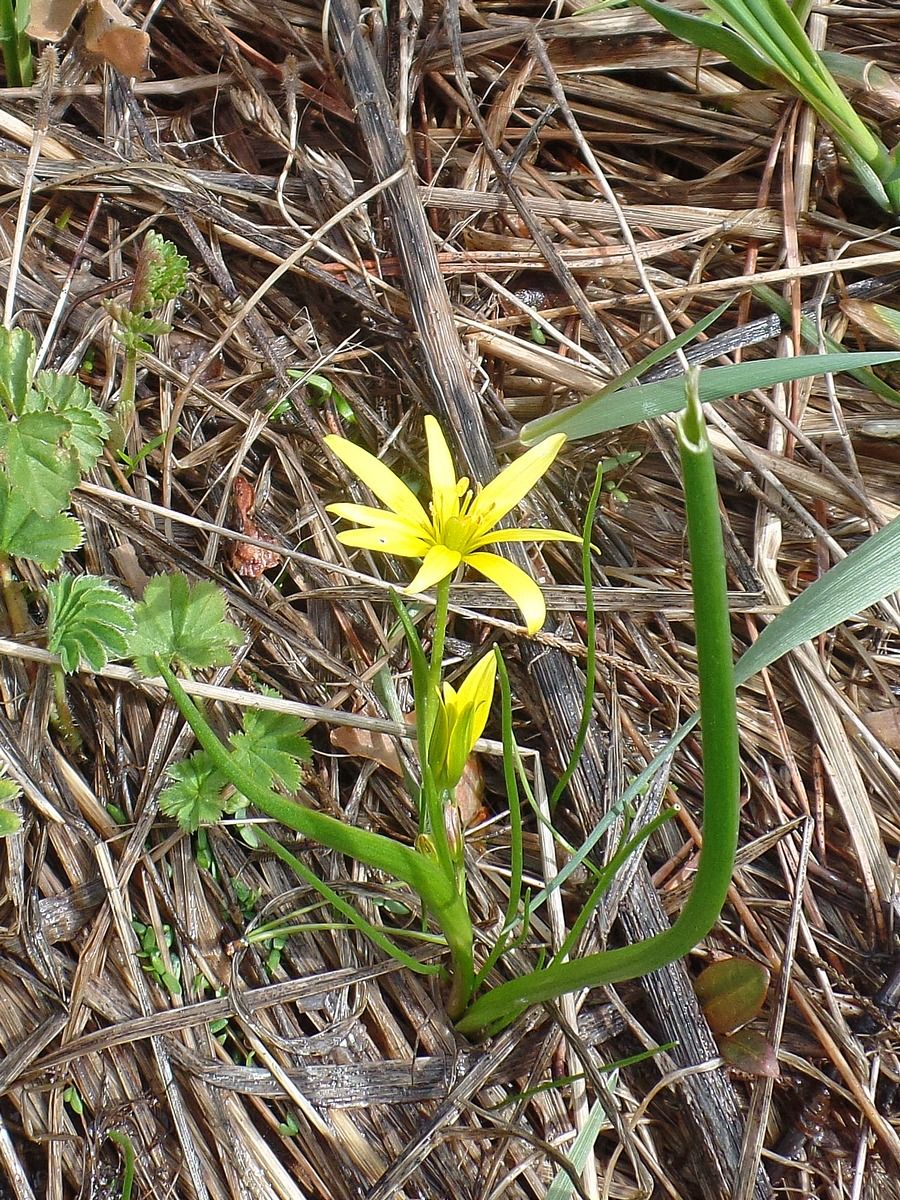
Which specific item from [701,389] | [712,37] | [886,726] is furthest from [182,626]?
[712,37]

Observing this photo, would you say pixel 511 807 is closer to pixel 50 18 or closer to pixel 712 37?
pixel 712 37

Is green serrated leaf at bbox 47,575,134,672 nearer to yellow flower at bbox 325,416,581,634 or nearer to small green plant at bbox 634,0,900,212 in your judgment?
yellow flower at bbox 325,416,581,634

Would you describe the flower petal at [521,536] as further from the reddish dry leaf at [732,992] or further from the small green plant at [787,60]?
the small green plant at [787,60]

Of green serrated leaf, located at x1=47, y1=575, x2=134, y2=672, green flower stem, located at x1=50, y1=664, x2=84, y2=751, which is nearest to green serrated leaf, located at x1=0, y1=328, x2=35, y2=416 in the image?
green serrated leaf, located at x1=47, y1=575, x2=134, y2=672

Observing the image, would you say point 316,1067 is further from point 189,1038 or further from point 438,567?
point 438,567

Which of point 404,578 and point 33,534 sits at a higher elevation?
point 33,534

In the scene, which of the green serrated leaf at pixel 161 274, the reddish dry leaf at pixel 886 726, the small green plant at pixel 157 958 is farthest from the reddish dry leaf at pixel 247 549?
the reddish dry leaf at pixel 886 726

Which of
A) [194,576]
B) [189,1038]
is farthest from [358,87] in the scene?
[189,1038]
